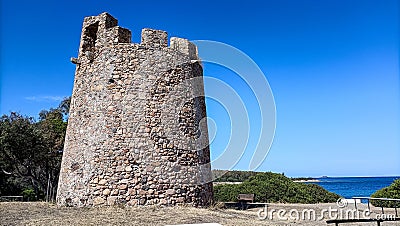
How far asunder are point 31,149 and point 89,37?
13.3m

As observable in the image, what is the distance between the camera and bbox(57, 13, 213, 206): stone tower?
11.7m

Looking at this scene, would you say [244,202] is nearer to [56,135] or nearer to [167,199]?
[167,199]

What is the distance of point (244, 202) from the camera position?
16766 mm

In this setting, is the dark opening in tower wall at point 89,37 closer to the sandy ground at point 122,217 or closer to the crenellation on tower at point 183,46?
the crenellation on tower at point 183,46

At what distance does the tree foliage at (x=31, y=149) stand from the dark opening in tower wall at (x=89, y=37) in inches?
472

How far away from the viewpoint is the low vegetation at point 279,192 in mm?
20016

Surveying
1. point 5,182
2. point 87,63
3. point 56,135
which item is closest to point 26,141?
point 56,135

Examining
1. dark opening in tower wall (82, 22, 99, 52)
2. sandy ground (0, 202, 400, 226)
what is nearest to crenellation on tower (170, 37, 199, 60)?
dark opening in tower wall (82, 22, 99, 52)

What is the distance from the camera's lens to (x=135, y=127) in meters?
12.0

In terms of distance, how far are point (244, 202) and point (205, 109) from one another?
17.7ft

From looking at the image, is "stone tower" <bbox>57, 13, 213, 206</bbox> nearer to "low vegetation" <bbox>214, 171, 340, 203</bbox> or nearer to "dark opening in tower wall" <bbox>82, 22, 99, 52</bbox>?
"dark opening in tower wall" <bbox>82, 22, 99, 52</bbox>

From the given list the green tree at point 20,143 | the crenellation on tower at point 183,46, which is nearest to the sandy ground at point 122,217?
the crenellation on tower at point 183,46
